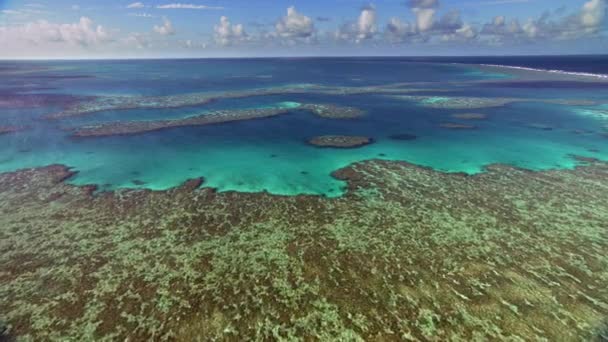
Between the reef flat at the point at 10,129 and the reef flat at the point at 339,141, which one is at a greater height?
the reef flat at the point at 10,129

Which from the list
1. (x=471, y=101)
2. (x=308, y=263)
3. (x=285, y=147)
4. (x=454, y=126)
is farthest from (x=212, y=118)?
(x=471, y=101)

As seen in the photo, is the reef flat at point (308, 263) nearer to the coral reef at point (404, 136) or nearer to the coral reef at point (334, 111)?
the coral reef at point (404, 136)

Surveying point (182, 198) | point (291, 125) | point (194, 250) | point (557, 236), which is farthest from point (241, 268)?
point (291, 125)

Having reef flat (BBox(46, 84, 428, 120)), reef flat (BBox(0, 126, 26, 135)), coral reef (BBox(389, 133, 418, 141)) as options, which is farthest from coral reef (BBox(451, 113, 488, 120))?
reef flat (BBox(0, 126, 26, 135))

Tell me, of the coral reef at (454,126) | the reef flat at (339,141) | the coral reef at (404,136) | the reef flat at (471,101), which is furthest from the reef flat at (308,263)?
the reef flat at (471,101)

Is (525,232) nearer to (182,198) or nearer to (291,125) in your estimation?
(182,198)

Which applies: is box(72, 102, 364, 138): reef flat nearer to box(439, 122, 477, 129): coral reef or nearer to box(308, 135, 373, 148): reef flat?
box(308, 135, 373, 148): reef flat
